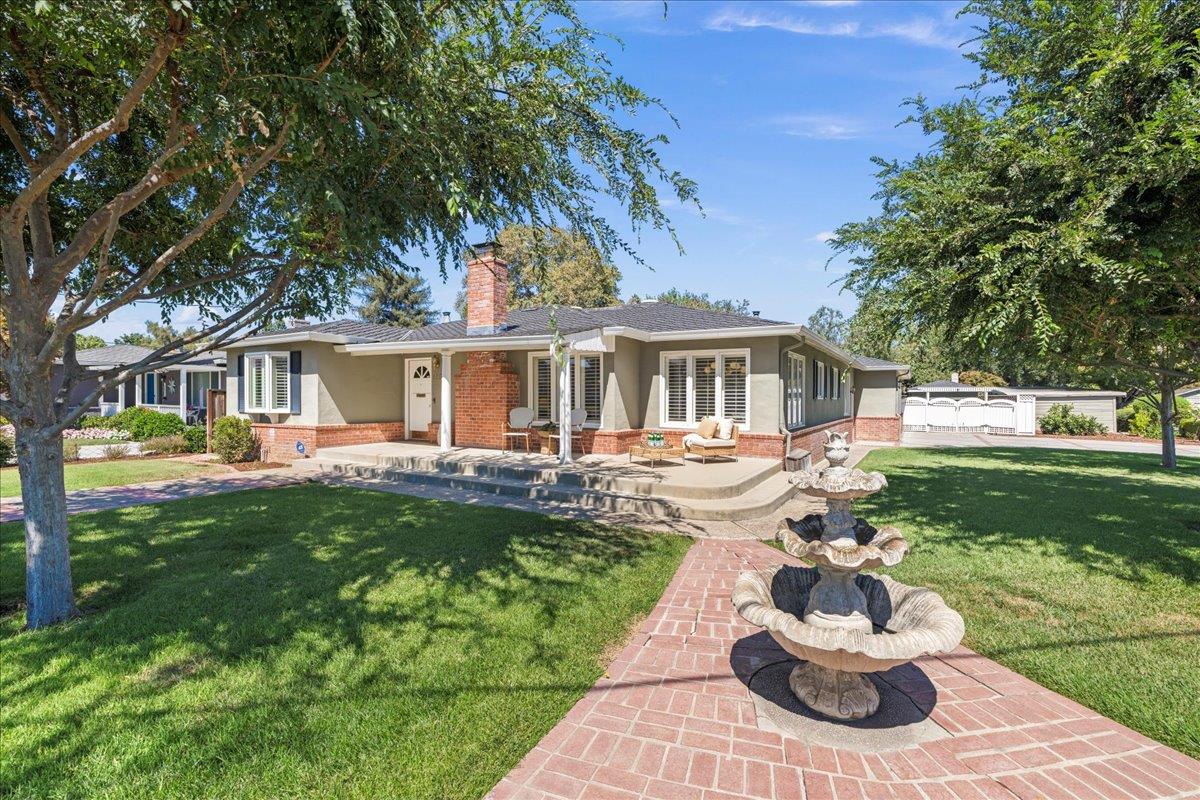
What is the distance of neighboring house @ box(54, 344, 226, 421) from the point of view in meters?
22.0

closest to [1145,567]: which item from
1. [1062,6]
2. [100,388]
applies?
[1062,6]

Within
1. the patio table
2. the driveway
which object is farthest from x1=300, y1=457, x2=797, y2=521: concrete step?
the driveway

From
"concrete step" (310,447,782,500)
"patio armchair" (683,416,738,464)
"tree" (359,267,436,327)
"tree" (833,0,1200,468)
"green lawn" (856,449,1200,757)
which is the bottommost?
"green lawn" (856,449,1200,757)

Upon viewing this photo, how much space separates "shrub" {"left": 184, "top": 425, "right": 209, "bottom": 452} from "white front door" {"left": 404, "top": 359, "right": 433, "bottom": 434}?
615 cm

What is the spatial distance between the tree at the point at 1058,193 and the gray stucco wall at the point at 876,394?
16398 mm

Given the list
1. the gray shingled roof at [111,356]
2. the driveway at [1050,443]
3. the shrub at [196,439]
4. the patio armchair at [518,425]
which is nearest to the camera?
A: the patio armchair at [518,425]

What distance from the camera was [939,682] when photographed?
3.50 meters

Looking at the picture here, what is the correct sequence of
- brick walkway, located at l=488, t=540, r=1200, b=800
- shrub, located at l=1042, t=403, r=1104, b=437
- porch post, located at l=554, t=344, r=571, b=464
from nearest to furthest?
brick walkway, located at l=488, t=540, r=1200, b=800 < porch post, located at l=554, t=344, r=571, b=464 < shrub, located at l=1042, t=403, r=1104, b=437

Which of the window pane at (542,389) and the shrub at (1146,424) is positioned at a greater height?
the window pane at (542,389)

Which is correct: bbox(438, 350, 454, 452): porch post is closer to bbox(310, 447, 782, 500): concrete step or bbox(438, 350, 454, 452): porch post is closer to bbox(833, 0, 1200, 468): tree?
bbox(310, 447, 782, 500): concrete step

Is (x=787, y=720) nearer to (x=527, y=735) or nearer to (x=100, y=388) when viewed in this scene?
(x=527, y=735)

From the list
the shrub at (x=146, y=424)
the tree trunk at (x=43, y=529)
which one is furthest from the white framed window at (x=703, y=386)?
the shrub at (x=146, y=424)

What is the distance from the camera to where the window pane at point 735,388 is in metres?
12.1

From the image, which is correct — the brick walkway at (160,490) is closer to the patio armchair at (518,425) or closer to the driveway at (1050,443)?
the patio armchair at (518,425)
